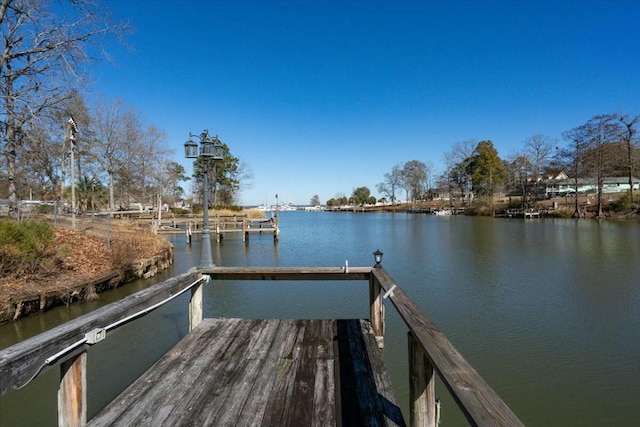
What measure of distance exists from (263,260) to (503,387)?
12014mm

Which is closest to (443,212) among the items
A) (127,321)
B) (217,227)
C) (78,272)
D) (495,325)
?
(217,227)

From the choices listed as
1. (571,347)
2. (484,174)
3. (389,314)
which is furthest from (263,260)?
(484,174)

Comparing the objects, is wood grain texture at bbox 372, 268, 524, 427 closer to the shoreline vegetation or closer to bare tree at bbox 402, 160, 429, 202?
the shoreline vegetation

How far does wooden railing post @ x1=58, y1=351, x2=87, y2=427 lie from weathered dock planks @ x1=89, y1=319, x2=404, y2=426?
0.90 feet

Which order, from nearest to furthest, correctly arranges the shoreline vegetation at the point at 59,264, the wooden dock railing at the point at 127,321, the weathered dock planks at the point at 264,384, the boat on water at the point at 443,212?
the wooden dock railing at the point at 127,321 → the weathered dock planks at the point at 264,384 → the shoreline vegetation at the point at 59,264 → the boat on water at the point at 443,212

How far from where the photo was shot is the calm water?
174 inches

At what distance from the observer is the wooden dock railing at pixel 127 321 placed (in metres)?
1.28

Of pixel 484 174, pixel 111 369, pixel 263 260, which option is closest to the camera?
pixel 111 369

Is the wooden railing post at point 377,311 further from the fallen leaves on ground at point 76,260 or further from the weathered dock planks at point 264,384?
the fallen leaves on ground at point 76,260

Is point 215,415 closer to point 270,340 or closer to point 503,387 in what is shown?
point 270,340

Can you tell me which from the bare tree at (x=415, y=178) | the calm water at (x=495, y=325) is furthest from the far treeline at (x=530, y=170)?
the calm water at (x=495, y=325)

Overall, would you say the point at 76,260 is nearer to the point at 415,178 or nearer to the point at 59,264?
the point at 59,264

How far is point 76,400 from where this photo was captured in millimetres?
2080

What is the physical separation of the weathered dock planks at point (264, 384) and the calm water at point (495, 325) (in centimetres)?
166
